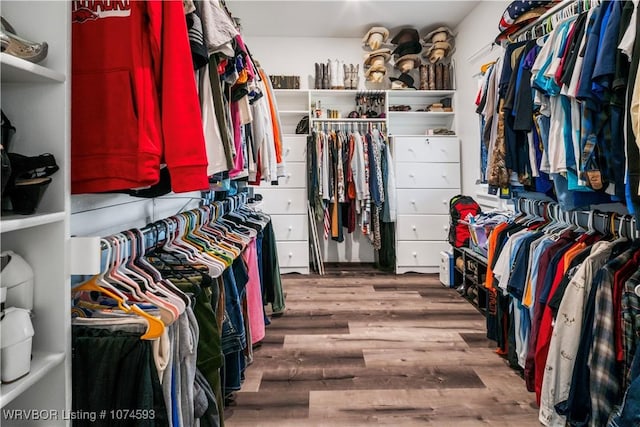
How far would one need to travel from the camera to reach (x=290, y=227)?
446 centimetres

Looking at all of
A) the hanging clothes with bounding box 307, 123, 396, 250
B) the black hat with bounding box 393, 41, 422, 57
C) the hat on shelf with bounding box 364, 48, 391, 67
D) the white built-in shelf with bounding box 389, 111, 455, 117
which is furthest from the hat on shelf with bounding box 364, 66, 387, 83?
the hanging clothes with bounding box 307, 123, 396, 250

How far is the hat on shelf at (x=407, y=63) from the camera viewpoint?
14.9ft

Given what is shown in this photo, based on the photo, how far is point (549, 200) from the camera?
2.18m

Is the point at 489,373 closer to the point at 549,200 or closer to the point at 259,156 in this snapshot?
the point at 549,200

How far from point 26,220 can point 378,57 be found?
429 centimetres

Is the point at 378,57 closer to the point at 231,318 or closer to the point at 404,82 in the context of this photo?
the point at 404,82

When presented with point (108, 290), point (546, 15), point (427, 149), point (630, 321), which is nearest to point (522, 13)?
point (546, 15)

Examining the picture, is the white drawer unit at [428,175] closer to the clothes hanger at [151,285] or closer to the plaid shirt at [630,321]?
the plaid shirt at [630,321]

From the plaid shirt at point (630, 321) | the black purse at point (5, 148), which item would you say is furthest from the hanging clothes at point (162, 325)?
the plaid shirt at point (630, 321)

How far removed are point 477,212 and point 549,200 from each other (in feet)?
4.86

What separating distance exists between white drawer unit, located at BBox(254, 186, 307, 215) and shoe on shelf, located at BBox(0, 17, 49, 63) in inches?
139

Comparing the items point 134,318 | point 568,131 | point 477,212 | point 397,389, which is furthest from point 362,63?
point 134,318

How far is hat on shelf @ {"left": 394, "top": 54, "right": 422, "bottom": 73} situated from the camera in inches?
179

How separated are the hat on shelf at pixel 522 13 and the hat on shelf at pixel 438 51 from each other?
7.22 feet
